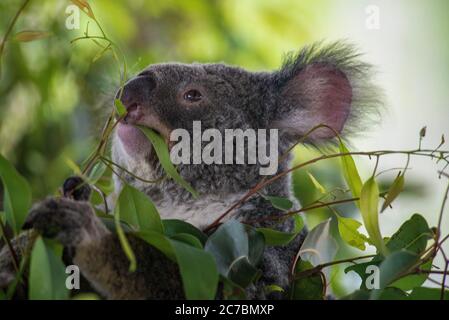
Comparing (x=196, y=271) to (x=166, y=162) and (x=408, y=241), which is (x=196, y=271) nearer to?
(x=166, y=162)

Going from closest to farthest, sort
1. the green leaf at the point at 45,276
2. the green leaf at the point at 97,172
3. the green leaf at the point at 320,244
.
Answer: the green leaf at the point at 45,276 → the green leaf at the point at 97,172 → the green leaf at the point at 320,244

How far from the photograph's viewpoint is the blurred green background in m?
4.59

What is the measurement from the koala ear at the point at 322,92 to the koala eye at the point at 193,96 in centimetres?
30

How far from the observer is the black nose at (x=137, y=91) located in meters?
2.65

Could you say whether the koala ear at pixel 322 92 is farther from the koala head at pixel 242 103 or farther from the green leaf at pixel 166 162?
the green leaf at pixel 166 162

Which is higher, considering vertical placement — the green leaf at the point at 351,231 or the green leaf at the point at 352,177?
the green leaf at the point at 352,177

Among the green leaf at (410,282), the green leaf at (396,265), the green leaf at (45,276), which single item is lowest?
the green leaf at (45,276)

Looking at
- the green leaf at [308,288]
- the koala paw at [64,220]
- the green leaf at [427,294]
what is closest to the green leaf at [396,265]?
the green leaf at [427,294]

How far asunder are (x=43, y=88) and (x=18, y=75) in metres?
0.33

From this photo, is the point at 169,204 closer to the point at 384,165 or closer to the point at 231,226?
the point at 231,226

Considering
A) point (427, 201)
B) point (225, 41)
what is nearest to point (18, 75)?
point (225, 41)

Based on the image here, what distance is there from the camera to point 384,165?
5113mm

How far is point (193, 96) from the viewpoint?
2.82 meters

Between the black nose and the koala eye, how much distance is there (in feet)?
0.44
